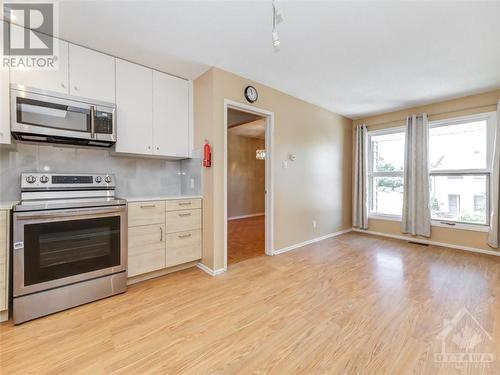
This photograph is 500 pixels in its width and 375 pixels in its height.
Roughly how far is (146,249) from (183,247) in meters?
0.44

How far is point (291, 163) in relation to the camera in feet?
12.4

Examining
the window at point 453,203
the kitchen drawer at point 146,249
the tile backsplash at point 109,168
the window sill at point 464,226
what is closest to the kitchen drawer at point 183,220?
the kitchen drawer at point 146,249

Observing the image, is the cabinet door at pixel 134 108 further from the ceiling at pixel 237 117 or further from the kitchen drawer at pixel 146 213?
the ceiling at pixel 237 117

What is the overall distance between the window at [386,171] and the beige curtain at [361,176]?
188 mm

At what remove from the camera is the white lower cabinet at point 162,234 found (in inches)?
95.7

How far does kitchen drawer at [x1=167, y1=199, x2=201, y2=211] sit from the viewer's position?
2.68m

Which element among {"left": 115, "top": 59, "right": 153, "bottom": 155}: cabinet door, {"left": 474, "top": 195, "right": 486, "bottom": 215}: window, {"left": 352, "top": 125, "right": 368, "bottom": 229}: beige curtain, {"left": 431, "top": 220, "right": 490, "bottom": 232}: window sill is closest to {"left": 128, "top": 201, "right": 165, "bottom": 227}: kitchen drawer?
{"left": 115, "top": 59, "right": 153, "bottom": 155}: cabinet door

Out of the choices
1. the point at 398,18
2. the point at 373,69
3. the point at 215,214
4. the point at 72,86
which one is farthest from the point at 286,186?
the point at 72,86

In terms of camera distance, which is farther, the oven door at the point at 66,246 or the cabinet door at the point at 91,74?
the cabinet door at the point at 91,74

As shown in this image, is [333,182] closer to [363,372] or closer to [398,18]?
[398,18]

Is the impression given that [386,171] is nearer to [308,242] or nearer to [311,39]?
[308,242]

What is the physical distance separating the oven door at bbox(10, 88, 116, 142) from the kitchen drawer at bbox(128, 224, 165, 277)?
1037 millimetres

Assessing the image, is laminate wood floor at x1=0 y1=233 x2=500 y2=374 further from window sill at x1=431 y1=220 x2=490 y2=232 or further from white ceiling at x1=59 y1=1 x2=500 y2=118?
white ceiling at x1=59 y1=1 x2=500 y2=118

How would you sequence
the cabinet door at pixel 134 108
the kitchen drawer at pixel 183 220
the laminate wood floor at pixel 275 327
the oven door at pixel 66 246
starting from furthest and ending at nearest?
the kitchen drawer at pixel 183 220 < the cabinet door at pixel 134 108 < the oven door at pixel 66 246 < the laminate wood floor at pixel 275 327
